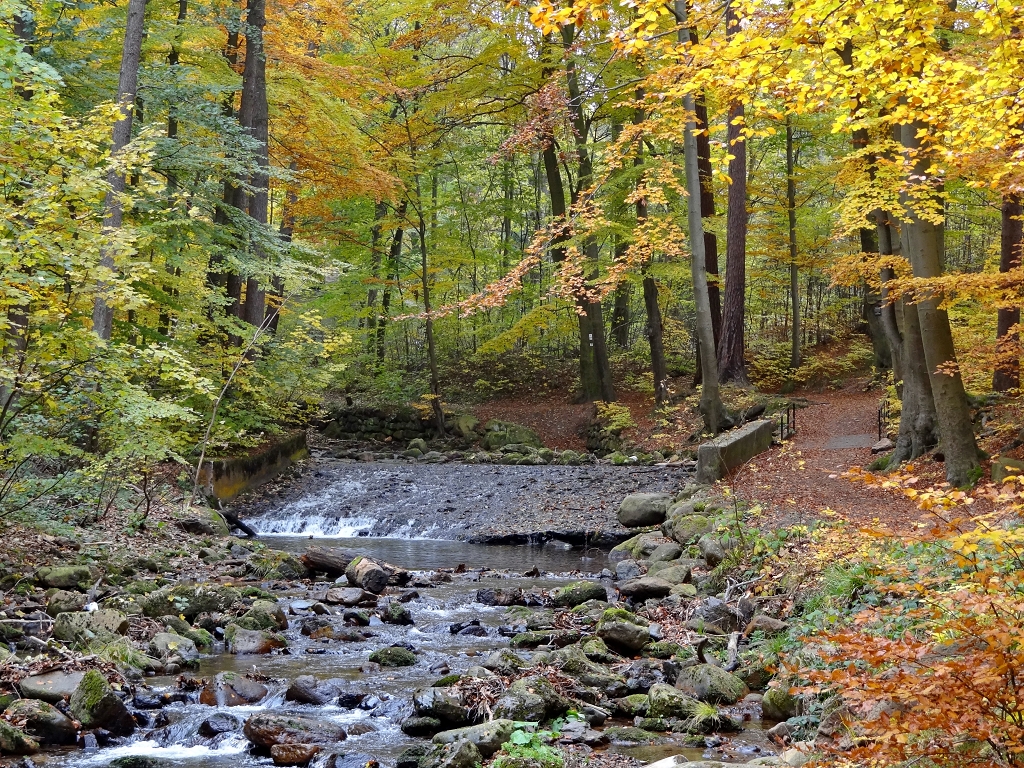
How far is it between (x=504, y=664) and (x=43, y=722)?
307 centimetres

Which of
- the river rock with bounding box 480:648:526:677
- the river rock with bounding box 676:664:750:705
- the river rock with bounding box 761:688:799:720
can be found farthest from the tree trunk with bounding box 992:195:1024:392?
the river rock with bounding box 480:648:526:677

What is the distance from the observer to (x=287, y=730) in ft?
17.1

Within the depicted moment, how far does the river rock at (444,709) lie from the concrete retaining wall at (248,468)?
9002 millimetres

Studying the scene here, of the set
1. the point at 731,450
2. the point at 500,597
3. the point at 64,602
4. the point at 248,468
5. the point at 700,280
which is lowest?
the point at 500,597

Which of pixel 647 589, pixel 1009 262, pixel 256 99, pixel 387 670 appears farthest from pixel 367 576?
pixel 1009 262

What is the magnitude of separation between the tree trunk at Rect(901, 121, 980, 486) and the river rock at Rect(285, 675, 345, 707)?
22.6 ft

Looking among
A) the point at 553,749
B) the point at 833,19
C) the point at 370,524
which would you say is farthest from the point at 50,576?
the point at 833,19

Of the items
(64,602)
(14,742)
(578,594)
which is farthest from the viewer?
(578,594)

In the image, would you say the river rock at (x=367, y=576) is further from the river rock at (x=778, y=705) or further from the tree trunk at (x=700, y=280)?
the tree trunk at (x=700, y=280)

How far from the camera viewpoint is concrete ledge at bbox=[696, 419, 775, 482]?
12.5 m

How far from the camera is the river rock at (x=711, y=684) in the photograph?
5746mm

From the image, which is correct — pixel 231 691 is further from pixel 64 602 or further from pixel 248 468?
pixel 248 468

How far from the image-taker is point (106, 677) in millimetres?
5734

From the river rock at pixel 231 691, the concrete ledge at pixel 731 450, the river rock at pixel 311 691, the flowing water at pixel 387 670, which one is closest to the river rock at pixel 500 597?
the flowing water at pixel 387 670
